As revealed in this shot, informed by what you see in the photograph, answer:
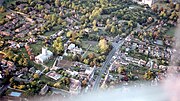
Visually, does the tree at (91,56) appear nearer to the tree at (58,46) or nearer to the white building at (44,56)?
the tree at (58,46)

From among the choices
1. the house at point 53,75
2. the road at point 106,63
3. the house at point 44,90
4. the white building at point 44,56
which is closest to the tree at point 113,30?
the road at point 106,63

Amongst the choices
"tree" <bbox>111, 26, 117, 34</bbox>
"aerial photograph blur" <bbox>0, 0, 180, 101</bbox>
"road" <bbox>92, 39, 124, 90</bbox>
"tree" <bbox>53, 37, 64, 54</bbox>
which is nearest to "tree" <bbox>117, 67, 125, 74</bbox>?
"aerial photograph blur" <bbox>0, 0, 180, 101</bbox>

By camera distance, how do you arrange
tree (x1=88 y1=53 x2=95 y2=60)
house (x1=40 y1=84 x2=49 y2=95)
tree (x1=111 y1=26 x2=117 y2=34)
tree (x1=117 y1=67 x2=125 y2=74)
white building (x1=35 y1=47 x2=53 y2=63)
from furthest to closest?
1. tree (x1=111 y1=26 x2=117 y2=34)
2. tree (x1=88 y1=53 x2=95 y2=60)
3. white building (x1=35 y1=47 x2=53 y2=63)
4. tree (x1=117 y1=67 x2=125 y2=74)
5. house (x1=40 y1=84 x2=49 y2=95)

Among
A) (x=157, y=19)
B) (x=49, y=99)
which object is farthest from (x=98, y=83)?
(x=157, y=19)

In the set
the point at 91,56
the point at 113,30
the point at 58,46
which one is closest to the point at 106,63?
the point at 91,56

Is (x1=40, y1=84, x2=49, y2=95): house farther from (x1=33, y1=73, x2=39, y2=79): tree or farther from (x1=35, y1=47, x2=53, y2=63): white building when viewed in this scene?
(x1=35, y1=47, x2=53, y2=63): white building

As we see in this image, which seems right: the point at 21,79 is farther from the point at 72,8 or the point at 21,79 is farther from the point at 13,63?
the point at 72,8

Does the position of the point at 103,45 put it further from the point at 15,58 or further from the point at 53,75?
the point at 15,58
